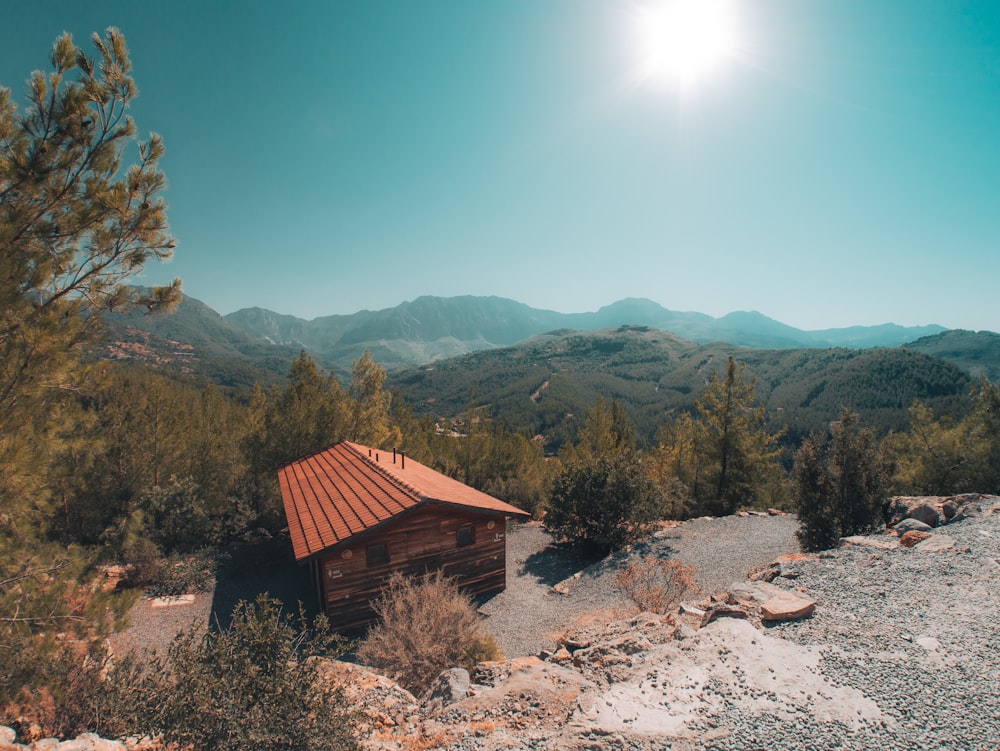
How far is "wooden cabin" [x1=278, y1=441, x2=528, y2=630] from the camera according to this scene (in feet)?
33.9

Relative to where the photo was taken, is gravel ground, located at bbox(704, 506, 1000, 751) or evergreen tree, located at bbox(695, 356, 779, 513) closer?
gravel ground, located at bbox(704, 506, 1000, 751)

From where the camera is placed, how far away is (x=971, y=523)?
388 inches

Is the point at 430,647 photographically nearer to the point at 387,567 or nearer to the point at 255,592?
the point at 387,567

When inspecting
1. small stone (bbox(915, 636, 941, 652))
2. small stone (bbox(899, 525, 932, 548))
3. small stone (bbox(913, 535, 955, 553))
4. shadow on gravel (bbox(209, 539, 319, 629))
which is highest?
small stone (bbox(915, 636, 941, 652))

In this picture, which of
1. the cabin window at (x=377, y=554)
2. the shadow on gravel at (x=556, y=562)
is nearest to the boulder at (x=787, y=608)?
the shadow on gravel at (x=556, y=562)

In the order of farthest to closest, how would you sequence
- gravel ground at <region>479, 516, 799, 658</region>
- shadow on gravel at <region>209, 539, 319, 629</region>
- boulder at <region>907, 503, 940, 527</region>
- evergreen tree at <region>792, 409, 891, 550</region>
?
shadow on gravel at <region>209, 539, 319, 629</region>
evergreen tree at <region>792, 409, 891, 550</region>
boulder at <region>907, 503, 940, 527</region>
gravel ground at <region>479, 516, 799, 658</region>

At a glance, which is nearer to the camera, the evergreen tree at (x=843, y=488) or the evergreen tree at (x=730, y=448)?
the evergreen tree at (x=843, y=488)

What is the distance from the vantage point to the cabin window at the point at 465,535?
11992 millimetres

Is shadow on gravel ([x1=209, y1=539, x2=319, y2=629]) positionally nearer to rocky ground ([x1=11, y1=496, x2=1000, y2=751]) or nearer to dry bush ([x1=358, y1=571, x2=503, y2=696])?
dry bush ([x1=358, y1=571, x2=503, y2=696])

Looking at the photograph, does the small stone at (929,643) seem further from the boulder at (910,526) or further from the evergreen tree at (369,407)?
the evergreen tree at (369,407)

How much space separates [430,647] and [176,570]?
10.1m

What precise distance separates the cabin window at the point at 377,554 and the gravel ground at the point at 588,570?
304cm

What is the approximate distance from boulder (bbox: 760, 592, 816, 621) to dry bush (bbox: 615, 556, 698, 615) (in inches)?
94.9

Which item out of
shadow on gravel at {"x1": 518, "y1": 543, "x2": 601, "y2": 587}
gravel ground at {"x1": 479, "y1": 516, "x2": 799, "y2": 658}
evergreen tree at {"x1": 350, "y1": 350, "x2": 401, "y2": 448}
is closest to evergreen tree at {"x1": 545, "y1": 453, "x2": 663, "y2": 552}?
shadow on gravel at {"x1": 518, "y1": 543, "x2": 601, "y2": 587}
